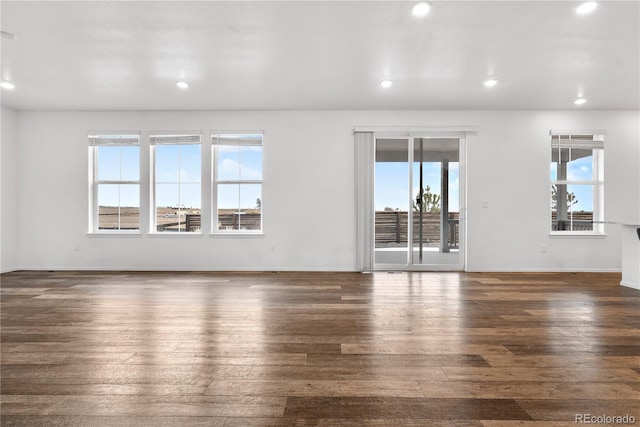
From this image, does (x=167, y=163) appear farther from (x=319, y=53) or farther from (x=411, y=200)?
(x=411, y=200)

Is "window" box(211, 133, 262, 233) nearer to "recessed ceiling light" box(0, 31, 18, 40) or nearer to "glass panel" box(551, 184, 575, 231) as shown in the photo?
"recessed ceiling light" box(0, 31, 18, 40)

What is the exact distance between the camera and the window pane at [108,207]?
6035mm

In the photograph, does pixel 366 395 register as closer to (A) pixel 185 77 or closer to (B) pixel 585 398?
(B) pixel 585 398

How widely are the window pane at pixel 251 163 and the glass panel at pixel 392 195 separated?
6.67ft

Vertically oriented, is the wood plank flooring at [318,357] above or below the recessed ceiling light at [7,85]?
below

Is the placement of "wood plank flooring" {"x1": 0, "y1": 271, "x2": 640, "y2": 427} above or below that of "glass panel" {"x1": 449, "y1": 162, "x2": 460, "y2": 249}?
below

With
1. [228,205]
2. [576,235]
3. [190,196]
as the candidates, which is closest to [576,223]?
[576,235]

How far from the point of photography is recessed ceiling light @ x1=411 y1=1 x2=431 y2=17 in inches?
108

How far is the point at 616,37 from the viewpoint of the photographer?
3.31 m

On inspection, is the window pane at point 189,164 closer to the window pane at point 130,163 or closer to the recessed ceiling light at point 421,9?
the window pane at point 130,163

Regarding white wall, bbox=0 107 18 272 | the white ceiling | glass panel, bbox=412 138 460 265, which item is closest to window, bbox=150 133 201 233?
the white ceiling

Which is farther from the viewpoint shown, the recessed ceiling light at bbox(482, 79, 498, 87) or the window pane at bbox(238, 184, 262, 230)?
the window pane at bbox(238, 184, 262, 230)

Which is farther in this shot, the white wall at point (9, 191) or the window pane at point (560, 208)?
the window pane at point (560, 208)

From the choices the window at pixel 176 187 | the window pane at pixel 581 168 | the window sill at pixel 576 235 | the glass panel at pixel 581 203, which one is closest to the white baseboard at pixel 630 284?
the window sill at pixel 576 235
